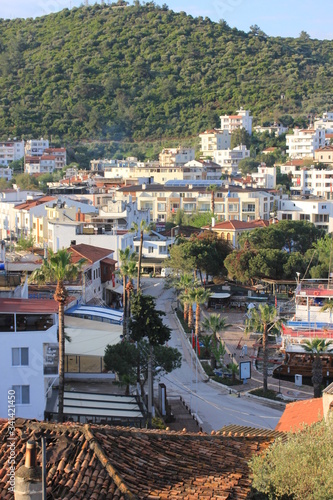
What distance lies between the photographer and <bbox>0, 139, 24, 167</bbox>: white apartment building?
13500cm

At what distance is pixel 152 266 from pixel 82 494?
49.7 meters

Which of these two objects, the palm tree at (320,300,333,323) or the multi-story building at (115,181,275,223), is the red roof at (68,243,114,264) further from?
the multi-story building at (115,181,275,223)

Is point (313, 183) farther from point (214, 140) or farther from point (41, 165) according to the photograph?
point (41, 165)

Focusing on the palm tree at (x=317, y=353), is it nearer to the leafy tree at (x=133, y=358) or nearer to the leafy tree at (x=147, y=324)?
the leafy tree at (x=133, y=358)

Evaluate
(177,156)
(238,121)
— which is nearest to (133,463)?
(177,156)

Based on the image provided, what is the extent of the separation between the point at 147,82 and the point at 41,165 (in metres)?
50.5

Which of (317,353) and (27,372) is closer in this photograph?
(27,372)

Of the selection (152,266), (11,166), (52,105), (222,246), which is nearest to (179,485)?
(222,246)

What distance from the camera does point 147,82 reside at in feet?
559

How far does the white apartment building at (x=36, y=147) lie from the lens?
13400cm

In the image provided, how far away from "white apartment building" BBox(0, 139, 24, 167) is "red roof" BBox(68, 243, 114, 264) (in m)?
91.8

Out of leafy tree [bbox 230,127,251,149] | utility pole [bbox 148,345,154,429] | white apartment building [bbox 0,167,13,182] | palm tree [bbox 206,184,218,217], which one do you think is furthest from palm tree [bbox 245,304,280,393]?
leafy tree [bbox 230,127,251,149]

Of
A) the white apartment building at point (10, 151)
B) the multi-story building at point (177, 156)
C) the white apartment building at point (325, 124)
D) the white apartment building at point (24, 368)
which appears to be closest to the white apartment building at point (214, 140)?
the multi-story building at point (177, 156)

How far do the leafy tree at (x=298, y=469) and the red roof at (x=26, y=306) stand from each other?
1257 cm
